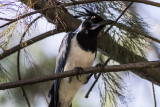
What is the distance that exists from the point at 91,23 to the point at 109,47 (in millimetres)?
334

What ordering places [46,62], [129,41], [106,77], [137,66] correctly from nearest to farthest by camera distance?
[137,66]
[129,41]
[106,77]
[46,62]

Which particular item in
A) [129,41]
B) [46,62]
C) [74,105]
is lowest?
[74,105]

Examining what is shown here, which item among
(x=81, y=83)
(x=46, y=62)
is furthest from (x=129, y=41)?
(x=46, y=62)

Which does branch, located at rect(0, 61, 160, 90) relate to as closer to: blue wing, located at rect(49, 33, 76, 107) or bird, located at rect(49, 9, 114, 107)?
bird, located at rect(49, 9, 114, 107)

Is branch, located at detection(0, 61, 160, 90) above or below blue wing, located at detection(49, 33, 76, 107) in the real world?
above

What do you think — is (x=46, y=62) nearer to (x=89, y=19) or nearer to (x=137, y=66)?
(x=89, y=19)

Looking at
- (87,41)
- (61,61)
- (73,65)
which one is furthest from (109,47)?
(61,61)

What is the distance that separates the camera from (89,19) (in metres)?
3.88

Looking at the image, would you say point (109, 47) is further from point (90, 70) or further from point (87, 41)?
point (90, 70)

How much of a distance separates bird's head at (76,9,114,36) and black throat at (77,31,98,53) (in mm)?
25

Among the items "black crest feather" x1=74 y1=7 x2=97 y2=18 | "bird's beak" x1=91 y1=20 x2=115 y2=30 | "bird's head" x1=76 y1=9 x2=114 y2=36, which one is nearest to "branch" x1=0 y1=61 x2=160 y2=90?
"bird's beak" x1=91 y1=20 x2=115 y2=30

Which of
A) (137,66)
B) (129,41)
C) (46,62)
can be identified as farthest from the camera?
(46,62)

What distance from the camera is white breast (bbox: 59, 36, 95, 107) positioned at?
149 inches

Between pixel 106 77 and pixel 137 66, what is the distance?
1.03 m
